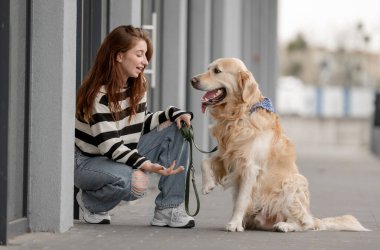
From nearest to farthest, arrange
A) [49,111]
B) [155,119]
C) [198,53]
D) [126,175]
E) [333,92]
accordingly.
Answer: [49,111] → [126,175] → [155,119] → [198,53] → [333,92]

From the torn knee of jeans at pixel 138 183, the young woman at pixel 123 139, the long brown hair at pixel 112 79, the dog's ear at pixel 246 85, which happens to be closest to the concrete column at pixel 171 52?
the young woman at pixel 123 139

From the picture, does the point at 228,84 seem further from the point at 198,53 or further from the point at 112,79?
the point at 198,53

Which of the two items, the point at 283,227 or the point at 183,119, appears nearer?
the point at 183,119

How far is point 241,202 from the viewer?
279 inches

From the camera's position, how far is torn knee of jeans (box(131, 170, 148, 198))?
6.95 metres

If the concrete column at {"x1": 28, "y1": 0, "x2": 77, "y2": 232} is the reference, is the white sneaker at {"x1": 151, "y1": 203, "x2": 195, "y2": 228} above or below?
below

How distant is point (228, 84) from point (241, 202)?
84cm

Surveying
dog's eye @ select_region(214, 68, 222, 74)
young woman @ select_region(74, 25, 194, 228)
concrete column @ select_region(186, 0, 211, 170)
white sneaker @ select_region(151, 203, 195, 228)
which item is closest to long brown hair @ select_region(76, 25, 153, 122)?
young woman @ select_region(74, 25, 194, 228)

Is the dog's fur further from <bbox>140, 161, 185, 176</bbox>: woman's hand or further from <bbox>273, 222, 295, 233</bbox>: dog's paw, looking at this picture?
<bbox>140, 161, 185, 176</bbox>: woman's hand

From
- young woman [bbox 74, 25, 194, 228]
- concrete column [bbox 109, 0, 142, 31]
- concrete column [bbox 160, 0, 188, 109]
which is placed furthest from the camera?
concrete column [bbox 160, 0, 188, 109]

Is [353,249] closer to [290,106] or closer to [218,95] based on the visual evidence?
[218,95]

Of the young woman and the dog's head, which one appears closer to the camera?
the young woman

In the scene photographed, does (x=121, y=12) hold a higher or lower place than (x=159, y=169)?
higher

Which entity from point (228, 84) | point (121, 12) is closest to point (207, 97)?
point (228, 84)
